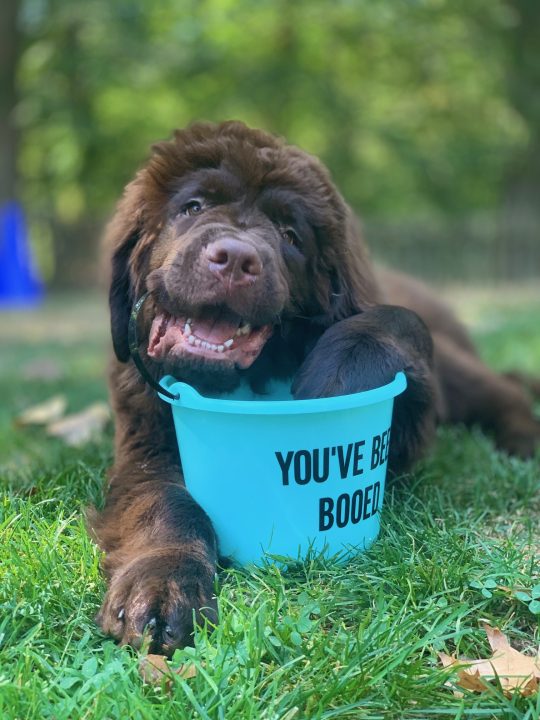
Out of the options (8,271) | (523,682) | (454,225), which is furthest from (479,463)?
(454,225)

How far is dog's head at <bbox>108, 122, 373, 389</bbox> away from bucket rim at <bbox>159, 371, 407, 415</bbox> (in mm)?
176

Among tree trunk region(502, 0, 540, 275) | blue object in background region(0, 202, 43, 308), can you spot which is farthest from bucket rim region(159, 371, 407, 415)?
tree trunk region(502, 0, 540, 275)

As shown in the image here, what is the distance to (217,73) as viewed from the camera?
1717 centimetres

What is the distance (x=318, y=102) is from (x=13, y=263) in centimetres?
761

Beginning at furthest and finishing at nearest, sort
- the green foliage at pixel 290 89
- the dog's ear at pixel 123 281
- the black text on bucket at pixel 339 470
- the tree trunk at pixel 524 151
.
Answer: the tree trunk at pixel 524 151, the green foliage at pixel 290 89, the dog's ear at pixel 123 281, the black text on bucket at pixel 339 470

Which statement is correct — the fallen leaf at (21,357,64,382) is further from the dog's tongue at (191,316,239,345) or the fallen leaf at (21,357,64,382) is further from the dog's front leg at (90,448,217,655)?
the dog's tongue at (191,316,239,345)

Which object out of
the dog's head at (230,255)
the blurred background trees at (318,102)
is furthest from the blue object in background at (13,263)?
the dog's head at (230,255)

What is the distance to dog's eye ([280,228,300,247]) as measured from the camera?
2464mm

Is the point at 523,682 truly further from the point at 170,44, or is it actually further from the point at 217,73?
the point at 217,73

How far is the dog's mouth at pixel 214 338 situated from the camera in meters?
2.25

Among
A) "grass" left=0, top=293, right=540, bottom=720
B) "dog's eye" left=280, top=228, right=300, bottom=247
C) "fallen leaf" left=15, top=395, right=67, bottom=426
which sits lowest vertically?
"fallen leaf" left=15, top=395, right=67, bottom=426

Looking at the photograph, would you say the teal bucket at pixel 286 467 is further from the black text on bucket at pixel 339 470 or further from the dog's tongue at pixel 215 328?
the dog's tongue at pixel 215 328

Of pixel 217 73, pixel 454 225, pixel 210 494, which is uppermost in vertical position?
pixel 210 494

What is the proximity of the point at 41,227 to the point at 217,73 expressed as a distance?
501cm
